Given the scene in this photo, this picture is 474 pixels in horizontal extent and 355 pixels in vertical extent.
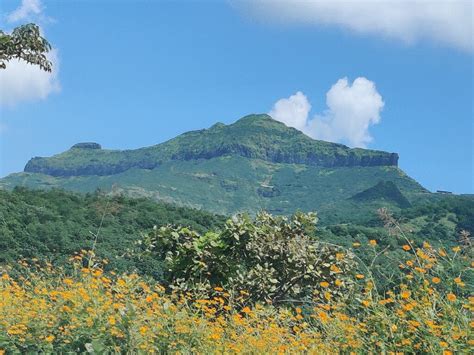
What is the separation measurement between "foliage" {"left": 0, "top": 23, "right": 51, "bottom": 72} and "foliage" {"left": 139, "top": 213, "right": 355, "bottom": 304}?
9369 millimetres

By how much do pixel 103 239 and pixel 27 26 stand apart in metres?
26.9

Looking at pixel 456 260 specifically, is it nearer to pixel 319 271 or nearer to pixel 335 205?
pixel 319 271

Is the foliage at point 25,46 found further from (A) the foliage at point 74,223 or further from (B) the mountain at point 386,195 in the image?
(B) the mountain at point 386,195

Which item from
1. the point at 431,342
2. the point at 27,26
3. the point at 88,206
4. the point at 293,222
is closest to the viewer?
the point at 431,342

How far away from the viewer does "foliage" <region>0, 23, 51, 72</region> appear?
17.4m

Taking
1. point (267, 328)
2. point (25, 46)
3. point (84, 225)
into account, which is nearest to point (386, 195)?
point (84, 225)

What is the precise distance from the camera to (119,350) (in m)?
5.25

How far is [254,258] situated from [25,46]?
11.0m

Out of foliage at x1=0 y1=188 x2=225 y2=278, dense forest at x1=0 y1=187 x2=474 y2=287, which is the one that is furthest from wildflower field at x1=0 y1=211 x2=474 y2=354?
foliage at x1=0 y1=188 x2=225 y2=278

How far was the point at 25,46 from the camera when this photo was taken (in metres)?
17.6

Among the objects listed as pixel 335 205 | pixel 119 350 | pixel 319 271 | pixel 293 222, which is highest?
pixel 335 205

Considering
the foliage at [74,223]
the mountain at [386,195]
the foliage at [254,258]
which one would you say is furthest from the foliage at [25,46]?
the mountain at [386,195]

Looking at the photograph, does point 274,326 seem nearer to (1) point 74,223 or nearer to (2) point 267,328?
(2) point 267,328

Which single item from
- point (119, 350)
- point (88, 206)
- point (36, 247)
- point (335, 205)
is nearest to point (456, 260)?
point (119, 350)
